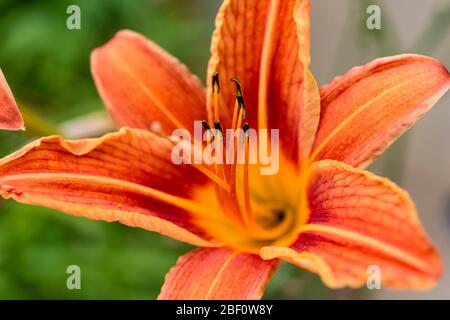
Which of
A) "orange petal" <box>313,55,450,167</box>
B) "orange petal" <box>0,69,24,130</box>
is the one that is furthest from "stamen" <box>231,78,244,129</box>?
"orange petal" <box>0,69,24,130</box>

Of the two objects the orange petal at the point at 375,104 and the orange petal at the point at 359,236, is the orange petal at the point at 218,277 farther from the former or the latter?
the orange petal at the point at 375,104

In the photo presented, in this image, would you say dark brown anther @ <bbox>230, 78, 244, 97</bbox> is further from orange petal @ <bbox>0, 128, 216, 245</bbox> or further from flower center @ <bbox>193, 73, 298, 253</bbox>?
orange petal @ <bbox>0, 128, 216, 245</bbox>

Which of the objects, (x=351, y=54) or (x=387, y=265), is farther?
(x=351, y=54)

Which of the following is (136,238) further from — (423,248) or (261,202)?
(423,248)

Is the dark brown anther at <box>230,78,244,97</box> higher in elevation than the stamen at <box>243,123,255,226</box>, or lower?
higher

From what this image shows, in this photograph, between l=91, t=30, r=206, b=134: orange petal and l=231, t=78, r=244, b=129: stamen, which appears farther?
l=91, t=30, r=206, b=134: orange petal

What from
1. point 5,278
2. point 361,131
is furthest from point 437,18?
point 5,278

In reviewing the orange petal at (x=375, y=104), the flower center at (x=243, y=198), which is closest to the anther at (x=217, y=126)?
the flower center at (x=243, y=198)
